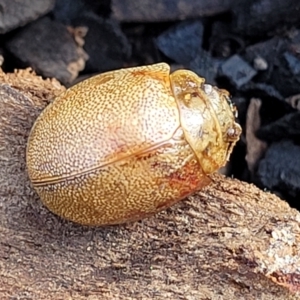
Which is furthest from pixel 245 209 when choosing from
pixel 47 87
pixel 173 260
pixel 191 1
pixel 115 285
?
pixel 191 1

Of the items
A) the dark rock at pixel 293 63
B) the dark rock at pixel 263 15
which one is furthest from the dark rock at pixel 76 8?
the dark rock at pixel 293 63

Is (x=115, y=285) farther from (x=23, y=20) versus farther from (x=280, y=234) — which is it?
(x=23, y=20)

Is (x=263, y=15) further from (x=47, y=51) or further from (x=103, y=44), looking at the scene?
(x=47, y=51)

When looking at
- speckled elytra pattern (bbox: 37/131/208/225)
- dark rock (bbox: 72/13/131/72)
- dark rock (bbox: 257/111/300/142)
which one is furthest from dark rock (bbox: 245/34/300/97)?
speckled elytra pattern (bbox: 37/131/208/225)

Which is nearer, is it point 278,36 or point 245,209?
point 245,209

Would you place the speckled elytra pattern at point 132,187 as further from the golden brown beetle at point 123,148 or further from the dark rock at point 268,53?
the dark rock at point 268,53

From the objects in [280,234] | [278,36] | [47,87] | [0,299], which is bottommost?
[0,299]

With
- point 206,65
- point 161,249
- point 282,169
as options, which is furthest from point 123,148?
point 206,65
